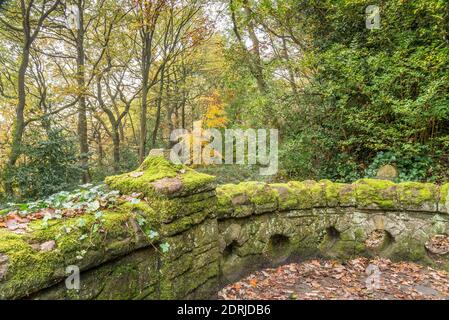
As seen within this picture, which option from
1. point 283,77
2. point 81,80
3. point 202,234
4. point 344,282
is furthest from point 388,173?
point 81,80

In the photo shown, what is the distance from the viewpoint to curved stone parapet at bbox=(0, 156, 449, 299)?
1512 mm

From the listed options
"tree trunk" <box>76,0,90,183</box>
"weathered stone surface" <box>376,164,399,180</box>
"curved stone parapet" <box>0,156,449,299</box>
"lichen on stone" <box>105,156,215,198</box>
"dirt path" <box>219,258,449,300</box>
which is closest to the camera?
"curved stone parapet" <box>0,156,449,299</box>

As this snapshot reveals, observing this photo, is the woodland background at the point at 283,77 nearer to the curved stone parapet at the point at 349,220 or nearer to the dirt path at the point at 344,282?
the curved stone parapet at the point at 349,220

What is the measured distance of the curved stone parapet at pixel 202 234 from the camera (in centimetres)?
151

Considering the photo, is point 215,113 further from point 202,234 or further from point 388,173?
point 202,234

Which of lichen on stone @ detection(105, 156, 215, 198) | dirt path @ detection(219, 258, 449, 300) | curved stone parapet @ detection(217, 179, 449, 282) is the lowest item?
dirt path @ detection(219, 258, 449, 300)

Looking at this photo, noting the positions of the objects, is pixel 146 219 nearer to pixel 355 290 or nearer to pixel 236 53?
pixel 355 290

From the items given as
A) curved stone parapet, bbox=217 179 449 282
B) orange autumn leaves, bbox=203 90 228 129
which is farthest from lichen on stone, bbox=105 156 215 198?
orange autumn leaves, bbox=203 90 228 129

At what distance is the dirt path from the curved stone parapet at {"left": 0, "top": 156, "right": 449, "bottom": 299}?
148mm

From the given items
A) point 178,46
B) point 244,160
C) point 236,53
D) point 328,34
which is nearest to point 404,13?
point 328,34

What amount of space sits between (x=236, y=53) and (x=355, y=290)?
342 inches

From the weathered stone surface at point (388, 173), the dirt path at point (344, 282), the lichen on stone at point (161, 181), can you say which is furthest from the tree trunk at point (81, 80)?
the weathered stone surface at point (388, 173)

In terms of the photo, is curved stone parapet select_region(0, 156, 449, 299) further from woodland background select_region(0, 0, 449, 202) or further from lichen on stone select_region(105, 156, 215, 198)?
woodland background select_region(0, 0, 449, 202)

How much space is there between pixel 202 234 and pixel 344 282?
1947 millimetres
